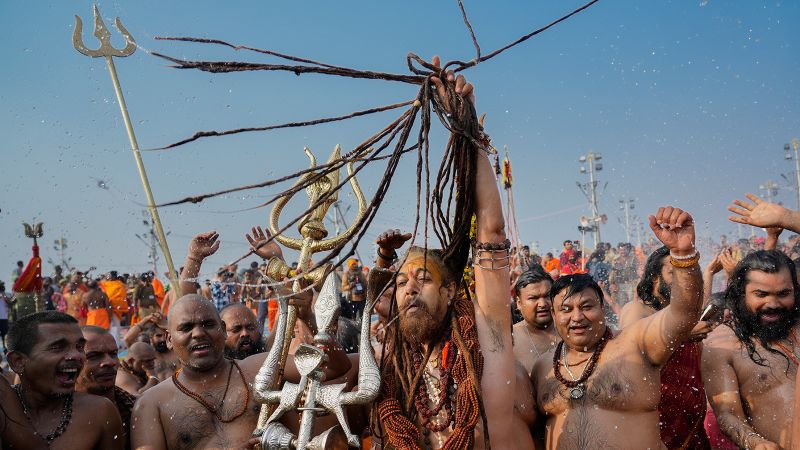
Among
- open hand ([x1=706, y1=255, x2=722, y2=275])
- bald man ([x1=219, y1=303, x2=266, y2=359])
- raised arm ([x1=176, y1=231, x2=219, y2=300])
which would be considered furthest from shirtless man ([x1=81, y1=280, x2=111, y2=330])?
open hand ([x1=706, y1=255, x2=722, y2=275])

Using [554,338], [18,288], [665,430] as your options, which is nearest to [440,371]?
[665,430]

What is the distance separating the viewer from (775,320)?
4176 millimetres

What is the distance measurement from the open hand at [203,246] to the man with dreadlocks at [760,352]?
3.14m

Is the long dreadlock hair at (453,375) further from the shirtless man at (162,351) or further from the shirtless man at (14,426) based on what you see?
the shirtless man at (162,351)

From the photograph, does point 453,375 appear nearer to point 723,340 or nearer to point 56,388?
point 56,388

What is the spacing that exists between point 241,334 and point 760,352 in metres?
3.65

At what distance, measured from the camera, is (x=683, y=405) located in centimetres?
421

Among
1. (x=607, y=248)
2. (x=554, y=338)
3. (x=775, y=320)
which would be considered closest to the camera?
(x=775, y=320)

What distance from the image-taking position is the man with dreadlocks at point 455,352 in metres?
3.05

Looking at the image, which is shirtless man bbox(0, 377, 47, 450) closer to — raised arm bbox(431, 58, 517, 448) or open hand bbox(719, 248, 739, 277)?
raised arm bbox(431, 58, 517, 448)

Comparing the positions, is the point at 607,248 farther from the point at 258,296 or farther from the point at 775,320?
the point at 775,320

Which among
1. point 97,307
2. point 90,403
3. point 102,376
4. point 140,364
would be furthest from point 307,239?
point 97,307

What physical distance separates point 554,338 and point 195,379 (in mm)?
2592

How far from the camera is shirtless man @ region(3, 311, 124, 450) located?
360cm
